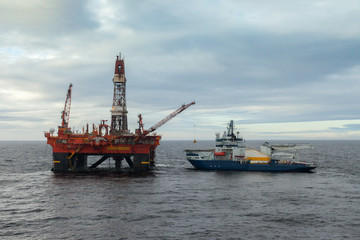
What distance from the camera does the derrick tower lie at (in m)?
87.8

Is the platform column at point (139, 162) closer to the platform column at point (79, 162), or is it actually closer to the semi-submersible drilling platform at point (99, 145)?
the semi-submersible drilling platform at point (99, 145)

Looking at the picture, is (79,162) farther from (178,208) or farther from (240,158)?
(178,208)

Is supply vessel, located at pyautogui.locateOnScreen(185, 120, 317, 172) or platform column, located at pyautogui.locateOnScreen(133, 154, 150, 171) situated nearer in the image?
platform column, located at pyautogui.locateOnScreen(133, 154, 150, 171)

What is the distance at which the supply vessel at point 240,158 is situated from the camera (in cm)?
8100

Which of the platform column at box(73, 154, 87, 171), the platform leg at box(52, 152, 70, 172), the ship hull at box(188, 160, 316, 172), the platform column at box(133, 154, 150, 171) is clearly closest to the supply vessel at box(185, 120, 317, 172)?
the ship hull at box(188, 160, 316, 172)

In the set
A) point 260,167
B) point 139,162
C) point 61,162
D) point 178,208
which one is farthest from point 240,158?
point 61,162

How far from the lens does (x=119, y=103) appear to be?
89000 mm

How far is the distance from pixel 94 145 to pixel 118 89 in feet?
65.8

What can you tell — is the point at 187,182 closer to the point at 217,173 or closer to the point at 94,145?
the point at 217,173

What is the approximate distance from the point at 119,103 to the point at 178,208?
5165cm

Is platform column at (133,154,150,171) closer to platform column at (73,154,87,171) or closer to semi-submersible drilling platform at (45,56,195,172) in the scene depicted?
semi-submersible drilling platform at (45,56,195,172)

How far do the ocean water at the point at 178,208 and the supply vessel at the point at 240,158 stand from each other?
1162 cm

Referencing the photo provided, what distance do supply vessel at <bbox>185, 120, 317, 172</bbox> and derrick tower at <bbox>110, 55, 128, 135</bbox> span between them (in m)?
20.5

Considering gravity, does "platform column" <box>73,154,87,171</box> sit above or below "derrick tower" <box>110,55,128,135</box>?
below
